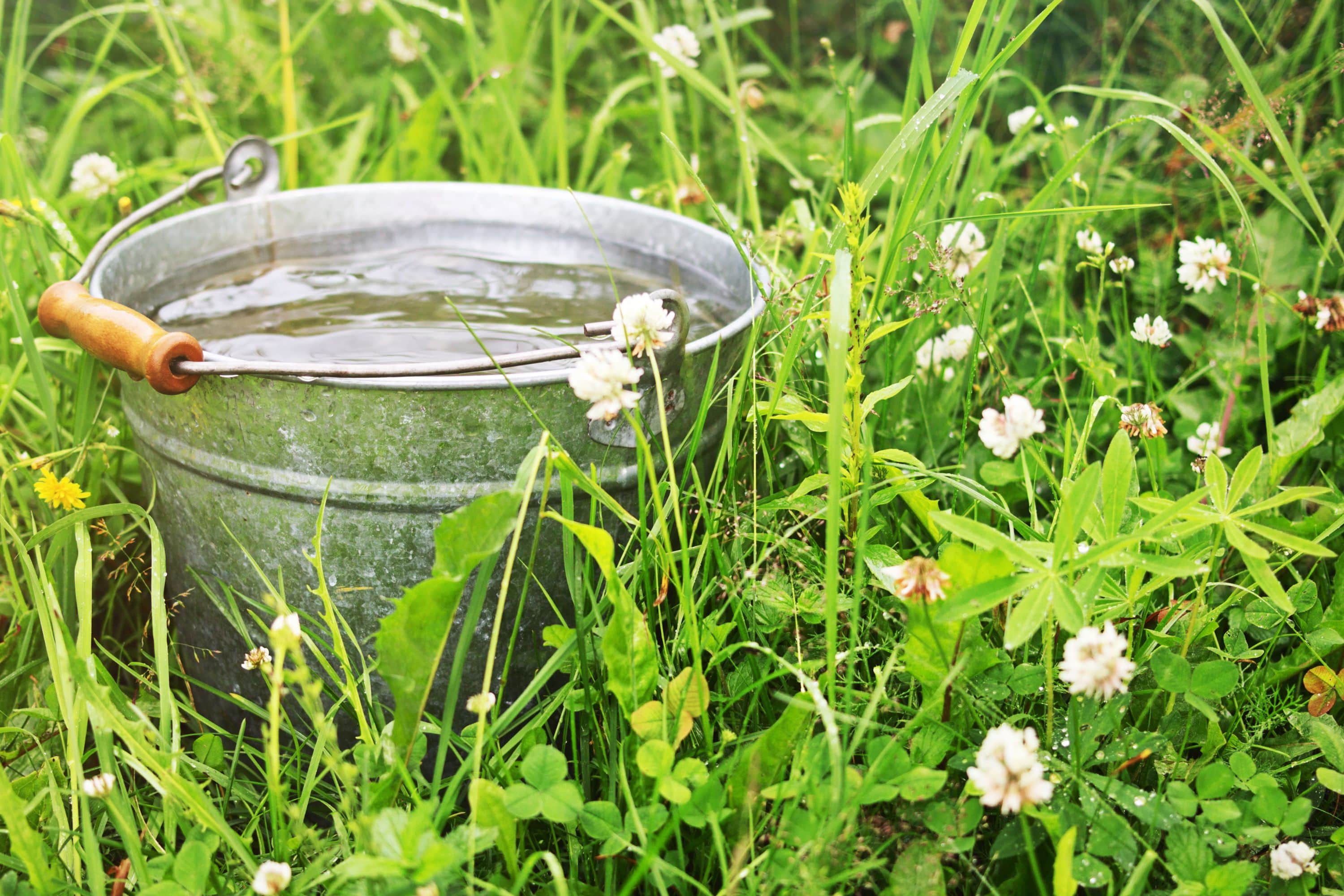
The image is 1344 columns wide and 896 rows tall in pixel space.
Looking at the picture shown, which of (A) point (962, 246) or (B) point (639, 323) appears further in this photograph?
(A) point (962, 246)

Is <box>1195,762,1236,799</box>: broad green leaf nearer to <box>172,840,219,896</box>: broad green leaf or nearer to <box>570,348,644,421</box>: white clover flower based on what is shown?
<box>570,348,644,421</box>: white clover flower

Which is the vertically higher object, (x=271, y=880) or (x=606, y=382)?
(x=606, y=382)

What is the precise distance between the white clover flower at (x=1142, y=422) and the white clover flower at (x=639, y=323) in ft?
2.02

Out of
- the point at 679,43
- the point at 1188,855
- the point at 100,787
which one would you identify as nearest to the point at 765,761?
the point at 1188,855

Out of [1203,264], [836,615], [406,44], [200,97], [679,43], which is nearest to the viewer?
[836,615]

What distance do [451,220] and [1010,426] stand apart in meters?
1.32

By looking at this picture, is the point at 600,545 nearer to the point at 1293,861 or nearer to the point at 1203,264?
the point at 1293,861

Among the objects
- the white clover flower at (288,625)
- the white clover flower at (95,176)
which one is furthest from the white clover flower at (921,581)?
the white clover flower at (95,176)

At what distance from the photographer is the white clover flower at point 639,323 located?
1.09 m

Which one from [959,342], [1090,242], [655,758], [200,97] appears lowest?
[655,758]

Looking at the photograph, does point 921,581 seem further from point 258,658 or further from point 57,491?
point 57,491

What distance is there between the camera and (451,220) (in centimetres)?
200

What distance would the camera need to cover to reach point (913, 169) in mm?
1343

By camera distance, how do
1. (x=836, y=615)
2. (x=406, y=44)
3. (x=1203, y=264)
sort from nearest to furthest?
1. (x=836, y=615)
2. (x=1203, y=264)
3. (x=406, y=44)
